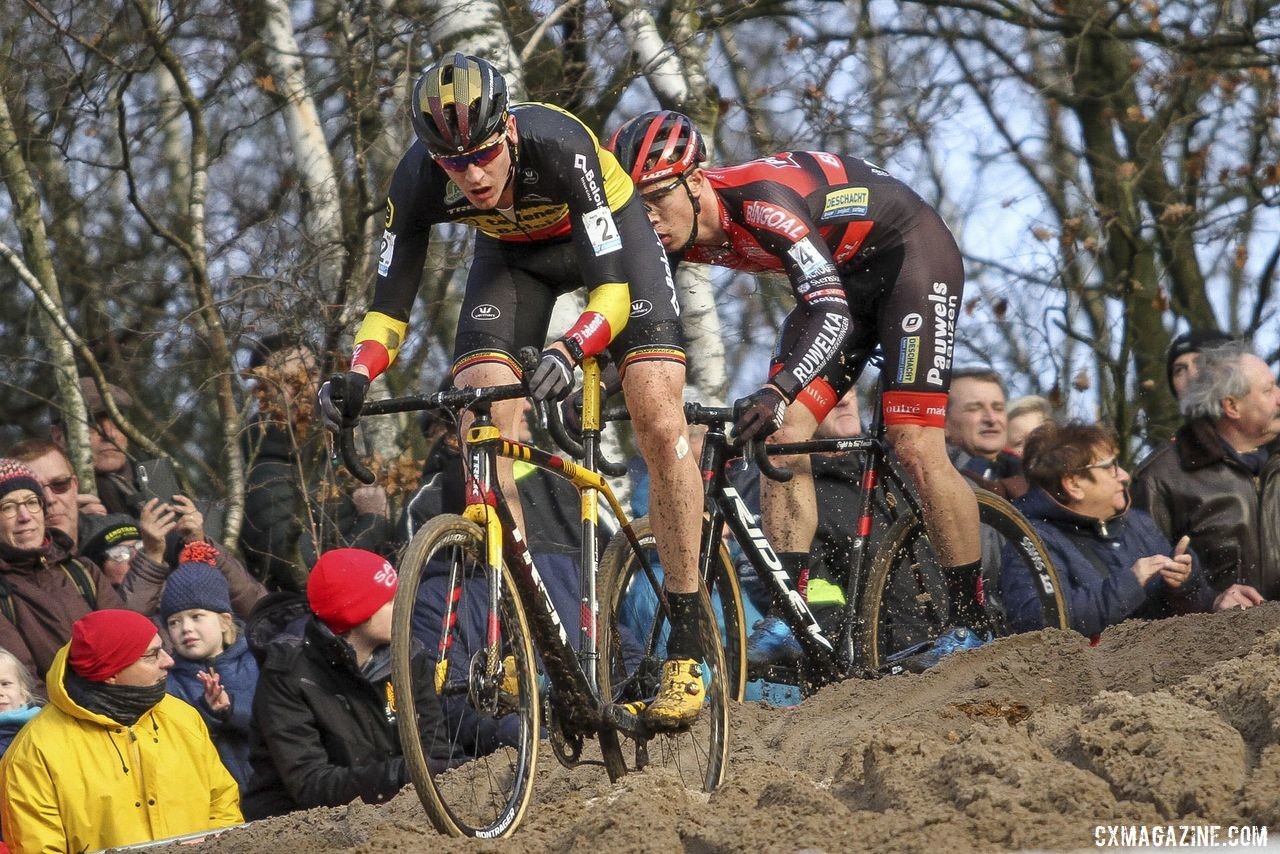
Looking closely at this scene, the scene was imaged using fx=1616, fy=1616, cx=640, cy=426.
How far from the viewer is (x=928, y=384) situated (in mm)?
7359

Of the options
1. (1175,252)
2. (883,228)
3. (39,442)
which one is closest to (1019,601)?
(883,228)

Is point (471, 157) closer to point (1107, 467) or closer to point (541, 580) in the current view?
point (541, 580)

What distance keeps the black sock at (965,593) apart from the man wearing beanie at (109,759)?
133 inches

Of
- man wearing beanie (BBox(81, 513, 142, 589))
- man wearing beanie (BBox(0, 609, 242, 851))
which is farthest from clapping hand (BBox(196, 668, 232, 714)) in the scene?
man wearing beanie (BBox(81, 513, 142, 589))

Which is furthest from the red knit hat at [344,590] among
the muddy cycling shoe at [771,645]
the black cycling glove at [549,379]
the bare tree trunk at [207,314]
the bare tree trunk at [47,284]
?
the bare tree trunk at [47,284]

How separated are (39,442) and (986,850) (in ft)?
18.4

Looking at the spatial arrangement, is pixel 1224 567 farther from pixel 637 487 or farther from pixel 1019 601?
pixel 637 487

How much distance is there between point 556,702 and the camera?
560 centimetres

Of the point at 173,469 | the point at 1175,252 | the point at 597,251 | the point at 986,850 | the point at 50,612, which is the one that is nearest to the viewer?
the point at 986,850

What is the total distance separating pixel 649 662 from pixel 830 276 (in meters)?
1.94

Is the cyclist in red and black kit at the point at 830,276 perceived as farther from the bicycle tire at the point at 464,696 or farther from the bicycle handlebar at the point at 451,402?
the bicycle tire at the point at 464,696

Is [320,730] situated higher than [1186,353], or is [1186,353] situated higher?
[1186,353]

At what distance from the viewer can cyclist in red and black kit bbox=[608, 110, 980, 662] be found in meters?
7.07

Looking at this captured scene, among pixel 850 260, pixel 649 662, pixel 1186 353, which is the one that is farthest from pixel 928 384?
pixel 1186 353
